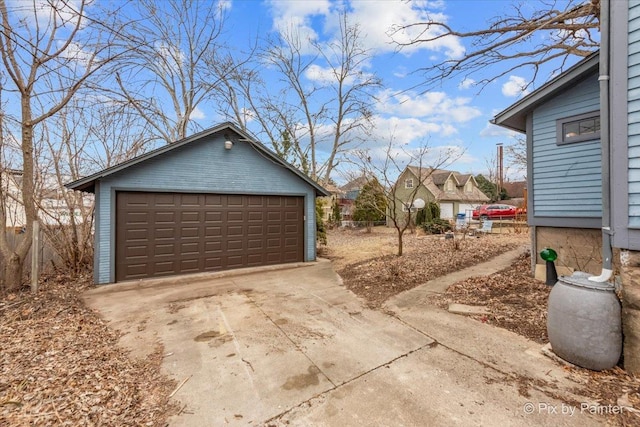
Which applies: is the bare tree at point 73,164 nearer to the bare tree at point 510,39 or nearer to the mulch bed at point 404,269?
the mulch bed at point 404,269

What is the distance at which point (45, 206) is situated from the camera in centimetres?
761

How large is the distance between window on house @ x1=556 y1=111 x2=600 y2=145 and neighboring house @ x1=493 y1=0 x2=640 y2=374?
0.05 ft

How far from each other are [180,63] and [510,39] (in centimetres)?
1255

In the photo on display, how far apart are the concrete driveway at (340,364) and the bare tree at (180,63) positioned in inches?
355

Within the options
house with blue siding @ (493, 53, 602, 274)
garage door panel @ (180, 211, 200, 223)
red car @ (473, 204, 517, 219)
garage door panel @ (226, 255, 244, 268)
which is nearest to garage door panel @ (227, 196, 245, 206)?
garage door panel @ (180, 211, 200, 223)

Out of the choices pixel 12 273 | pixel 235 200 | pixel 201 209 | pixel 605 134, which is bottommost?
pixel 12 273

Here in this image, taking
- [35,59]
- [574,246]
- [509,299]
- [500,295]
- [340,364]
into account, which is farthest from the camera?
[574,246]

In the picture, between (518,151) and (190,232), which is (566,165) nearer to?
(190,232)

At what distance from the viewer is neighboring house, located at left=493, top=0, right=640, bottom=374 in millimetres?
2779

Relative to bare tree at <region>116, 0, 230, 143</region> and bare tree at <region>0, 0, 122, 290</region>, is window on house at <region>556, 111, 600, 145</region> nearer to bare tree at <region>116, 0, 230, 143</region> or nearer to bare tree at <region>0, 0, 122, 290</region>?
bare tree at <region>0, 0, 122, 290</region>

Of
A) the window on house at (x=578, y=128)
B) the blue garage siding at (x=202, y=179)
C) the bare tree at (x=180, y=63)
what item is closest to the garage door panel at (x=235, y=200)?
the blue garage siding at (x=202, y=179)

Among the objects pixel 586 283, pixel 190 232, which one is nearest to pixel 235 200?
pixel 190 232

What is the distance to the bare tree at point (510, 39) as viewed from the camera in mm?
5727

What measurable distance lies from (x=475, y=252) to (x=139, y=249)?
990 centimetres
